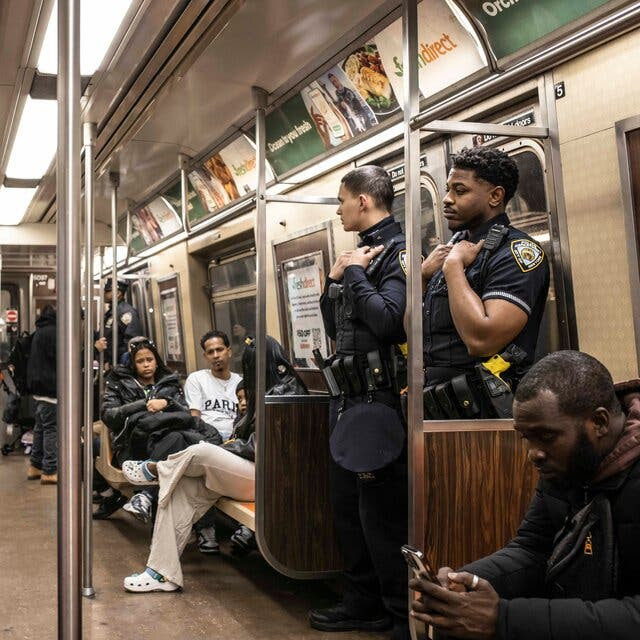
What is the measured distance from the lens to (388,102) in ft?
15.6

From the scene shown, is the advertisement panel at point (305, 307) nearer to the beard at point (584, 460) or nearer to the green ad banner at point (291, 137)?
the green ad banner at point (291, 137)

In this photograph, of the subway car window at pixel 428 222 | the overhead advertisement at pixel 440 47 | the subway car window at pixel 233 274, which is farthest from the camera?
the subway car window at pixel 233 274

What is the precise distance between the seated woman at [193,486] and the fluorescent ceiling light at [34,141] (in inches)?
79.8

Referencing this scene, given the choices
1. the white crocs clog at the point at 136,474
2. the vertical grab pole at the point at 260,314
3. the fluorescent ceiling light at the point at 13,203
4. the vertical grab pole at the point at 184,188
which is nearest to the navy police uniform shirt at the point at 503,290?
the vertical grab pole at the point at 260,314

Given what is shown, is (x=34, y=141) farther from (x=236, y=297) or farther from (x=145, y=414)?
(x=145, y=414)

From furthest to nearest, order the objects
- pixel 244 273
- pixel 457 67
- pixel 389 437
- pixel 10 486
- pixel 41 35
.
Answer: pixel 10 486, pixel 244 273, pixel 41 35, pixel 457 67, pixel 389 437

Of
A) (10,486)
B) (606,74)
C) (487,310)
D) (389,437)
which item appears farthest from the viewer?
(10,486)

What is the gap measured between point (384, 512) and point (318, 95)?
2.82m

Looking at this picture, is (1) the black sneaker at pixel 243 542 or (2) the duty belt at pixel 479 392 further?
(1) the black sneaker at pixel 243 542

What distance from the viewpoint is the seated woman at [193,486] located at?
4848 millimetres

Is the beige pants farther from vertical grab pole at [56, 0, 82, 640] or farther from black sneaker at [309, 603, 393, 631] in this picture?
vertical grab pole at [56, 0, 82, 640]

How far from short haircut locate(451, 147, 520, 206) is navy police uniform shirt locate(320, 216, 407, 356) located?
0.65 m

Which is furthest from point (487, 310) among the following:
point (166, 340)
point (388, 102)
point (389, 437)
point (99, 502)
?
point (166, 340)

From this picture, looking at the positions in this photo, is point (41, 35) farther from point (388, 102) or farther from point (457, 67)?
point (457, 67)
